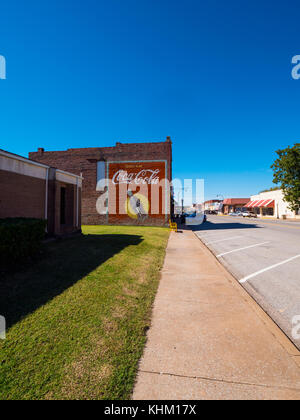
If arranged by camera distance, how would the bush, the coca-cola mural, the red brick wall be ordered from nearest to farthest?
1. the bush
2. the red brick wall
3. the coca-cola mural

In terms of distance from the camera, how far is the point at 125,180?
22734 millimetres

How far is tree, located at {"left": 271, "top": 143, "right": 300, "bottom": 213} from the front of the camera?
40906mm

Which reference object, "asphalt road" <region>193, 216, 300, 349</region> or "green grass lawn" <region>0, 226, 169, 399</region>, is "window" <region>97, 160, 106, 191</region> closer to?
"asphalt road" <region>193, 216, 300, 349</region>

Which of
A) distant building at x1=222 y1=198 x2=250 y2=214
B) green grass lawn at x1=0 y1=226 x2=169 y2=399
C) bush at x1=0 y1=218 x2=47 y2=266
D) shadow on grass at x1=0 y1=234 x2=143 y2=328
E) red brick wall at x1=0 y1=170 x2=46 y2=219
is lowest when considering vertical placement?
green grass lawn at x1=0 y1=226 x2=169 y2=399

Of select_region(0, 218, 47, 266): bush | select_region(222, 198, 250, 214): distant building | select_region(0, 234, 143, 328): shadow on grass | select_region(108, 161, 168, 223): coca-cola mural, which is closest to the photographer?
select_region(0, 234, 143, 328): shadow on grass

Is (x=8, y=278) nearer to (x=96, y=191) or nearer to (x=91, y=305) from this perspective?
(x=91, y=305)

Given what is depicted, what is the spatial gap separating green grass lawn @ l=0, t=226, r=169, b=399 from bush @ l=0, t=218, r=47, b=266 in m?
0.45

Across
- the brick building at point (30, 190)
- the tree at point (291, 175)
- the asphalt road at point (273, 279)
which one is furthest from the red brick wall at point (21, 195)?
the tree at point (291, 175)

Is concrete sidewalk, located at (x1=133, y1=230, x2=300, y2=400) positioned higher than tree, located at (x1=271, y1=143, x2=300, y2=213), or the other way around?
tree, located at (x1=271, y1=143, x2=300, y2=213)

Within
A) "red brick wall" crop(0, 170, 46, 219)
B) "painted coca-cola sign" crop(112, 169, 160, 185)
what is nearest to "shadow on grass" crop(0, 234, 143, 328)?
"red brick wall" crop(0, 170, 46, 219)

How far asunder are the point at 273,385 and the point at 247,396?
1.25 ft

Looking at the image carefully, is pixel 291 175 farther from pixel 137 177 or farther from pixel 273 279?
pixel 273 279

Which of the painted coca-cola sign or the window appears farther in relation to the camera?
the window

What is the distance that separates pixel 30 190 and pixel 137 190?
13.8 metres
